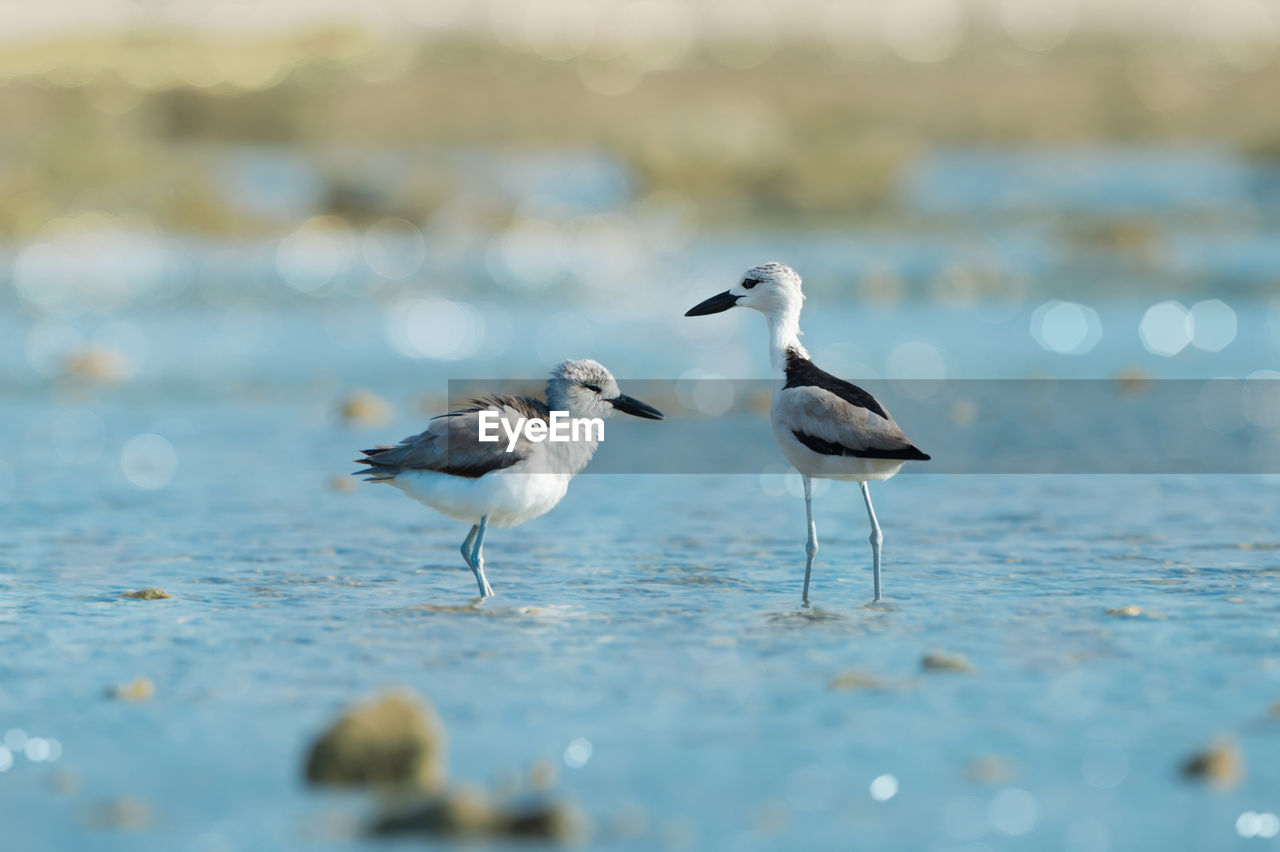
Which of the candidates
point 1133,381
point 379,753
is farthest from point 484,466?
point 1133,381

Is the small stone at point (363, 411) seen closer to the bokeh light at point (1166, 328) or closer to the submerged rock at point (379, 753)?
the submerged rock at point (379, 753)

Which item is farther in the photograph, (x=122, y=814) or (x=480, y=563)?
(x=480, y=563)

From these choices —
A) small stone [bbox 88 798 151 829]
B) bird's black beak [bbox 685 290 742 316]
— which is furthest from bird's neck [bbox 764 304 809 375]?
small stone [bbox 88 798 151 829]

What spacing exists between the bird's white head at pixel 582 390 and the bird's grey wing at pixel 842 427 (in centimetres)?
105

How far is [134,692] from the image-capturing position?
6551mm

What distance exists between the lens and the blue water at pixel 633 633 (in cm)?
538

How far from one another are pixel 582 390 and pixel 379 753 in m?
3.79

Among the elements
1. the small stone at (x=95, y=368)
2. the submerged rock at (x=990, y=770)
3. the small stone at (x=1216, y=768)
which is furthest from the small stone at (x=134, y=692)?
the small stone at (x=95, y=368)

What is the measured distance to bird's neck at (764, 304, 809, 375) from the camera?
903cm

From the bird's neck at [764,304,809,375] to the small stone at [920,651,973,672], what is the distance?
2523 mm

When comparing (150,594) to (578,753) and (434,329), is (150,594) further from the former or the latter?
(434,329)

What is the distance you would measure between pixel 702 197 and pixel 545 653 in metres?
36.8

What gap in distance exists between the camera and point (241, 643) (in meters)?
7.42

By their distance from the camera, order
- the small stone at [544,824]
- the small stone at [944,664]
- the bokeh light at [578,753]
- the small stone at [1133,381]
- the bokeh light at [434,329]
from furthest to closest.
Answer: the bokeh light at [434,329] < the small stone at [1133,381] < the small stone at [944,664] < the bokeh light at [578,753] < the small stone at [544,824]
